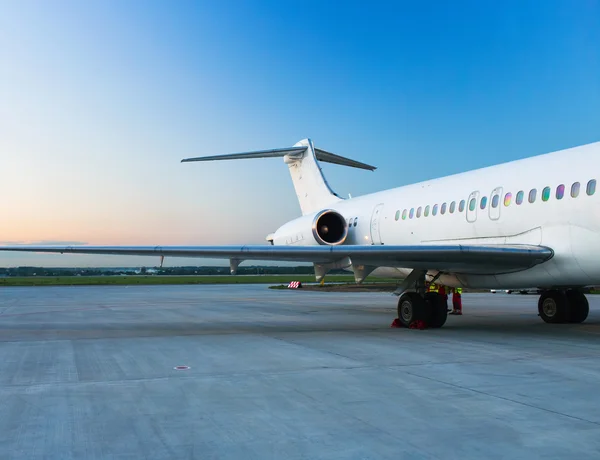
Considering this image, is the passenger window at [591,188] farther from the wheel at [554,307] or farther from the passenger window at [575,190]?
the wheel at [554,307]

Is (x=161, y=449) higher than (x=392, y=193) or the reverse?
the reverse

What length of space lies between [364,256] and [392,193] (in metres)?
5.02

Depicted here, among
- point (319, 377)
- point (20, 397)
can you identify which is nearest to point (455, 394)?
point (319, 377)

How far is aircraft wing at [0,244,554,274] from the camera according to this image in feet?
36.6

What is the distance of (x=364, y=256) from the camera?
39.6 ft

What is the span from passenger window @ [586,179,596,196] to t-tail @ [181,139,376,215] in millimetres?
10295

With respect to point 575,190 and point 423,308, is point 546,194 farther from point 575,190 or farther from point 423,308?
point 423,308

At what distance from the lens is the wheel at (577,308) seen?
14320 millimetres

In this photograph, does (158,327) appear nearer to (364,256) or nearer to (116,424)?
(364,256)

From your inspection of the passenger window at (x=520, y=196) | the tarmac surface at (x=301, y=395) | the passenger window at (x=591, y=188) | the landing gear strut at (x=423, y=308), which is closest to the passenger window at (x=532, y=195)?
the passenger window at (x=520, y=196)

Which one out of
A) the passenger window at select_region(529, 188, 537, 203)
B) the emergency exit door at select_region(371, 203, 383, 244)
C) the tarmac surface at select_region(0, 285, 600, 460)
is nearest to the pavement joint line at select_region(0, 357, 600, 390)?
the tarmac surface at select_region(0, 285, 600, 460)

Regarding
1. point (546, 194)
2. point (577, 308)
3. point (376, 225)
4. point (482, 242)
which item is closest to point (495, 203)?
point (482, 242)

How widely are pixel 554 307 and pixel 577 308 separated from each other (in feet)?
1.60

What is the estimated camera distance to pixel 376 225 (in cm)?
1656
